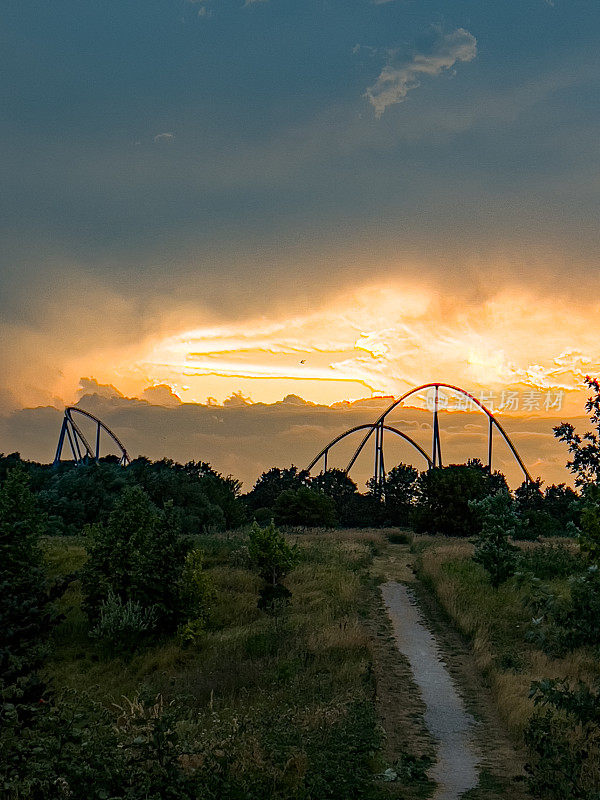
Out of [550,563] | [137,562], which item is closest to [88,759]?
[137,562]

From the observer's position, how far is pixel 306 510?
70000 millimetres

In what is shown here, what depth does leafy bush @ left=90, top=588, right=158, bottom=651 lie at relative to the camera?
2542 cm

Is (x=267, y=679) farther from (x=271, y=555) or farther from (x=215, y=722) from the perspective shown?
(x=271, y=555)

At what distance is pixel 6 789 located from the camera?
712 centimetres

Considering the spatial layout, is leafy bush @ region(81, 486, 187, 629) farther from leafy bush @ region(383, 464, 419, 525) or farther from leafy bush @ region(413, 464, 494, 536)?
leafy bush @ region(383, 464, 419, 525)

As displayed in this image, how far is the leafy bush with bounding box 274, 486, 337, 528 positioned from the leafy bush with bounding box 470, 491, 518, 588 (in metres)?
38.8

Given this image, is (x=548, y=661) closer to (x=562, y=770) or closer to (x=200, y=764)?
(x=562, y=770)

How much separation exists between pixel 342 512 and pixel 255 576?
6253 centimetres

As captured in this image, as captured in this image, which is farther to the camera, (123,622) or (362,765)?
(123,622)

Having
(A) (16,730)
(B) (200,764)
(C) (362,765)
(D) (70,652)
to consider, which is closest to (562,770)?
(C) (362,765)

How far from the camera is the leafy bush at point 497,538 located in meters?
29.2

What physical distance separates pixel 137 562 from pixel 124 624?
269 cm

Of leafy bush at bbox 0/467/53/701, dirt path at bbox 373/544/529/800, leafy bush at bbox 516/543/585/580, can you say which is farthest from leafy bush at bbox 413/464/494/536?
leafy bush at bbox 0/467/53/701

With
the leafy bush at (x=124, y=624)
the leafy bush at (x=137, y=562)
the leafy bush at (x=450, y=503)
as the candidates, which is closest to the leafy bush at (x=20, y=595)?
the leafy bush at (x=137, y=562)
